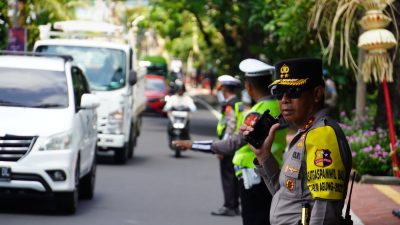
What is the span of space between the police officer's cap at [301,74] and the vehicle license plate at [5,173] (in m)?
6.72

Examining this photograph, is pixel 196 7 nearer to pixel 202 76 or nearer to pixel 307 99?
pixel 307 99

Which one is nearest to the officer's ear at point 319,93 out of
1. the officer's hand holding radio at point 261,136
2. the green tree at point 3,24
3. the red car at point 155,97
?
the officer's hand holding radio at point 261,136

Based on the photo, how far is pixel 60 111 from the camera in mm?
12133

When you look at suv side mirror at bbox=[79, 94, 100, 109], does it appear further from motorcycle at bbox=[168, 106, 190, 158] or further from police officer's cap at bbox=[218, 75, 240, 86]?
motorcycle at bbox=[168, 106, 190, 158]

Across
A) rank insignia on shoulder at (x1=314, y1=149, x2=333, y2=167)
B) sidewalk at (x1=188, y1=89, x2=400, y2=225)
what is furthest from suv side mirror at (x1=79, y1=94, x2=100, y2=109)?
rank insignia on shoulder at (x1=314, y1=149, x2=333, y2=167)

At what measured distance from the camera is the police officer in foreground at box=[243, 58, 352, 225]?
4.87 m

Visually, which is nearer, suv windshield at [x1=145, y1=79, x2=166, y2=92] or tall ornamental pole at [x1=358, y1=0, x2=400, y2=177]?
tall ornamental pole at [x1=358, y1=0, x2=400, y2=177]

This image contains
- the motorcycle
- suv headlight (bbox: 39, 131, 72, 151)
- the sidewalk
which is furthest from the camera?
the motorcycle

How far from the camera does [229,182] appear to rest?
40.8ft

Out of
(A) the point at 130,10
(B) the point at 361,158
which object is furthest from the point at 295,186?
(A) the point at 130,10

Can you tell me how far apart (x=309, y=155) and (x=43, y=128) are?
7.07 m

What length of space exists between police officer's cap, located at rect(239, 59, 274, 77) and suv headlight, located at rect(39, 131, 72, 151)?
4413 millimetres

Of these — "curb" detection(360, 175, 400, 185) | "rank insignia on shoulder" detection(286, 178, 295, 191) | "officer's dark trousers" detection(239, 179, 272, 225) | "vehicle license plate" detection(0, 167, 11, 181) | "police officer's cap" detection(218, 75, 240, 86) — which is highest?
"rank insignia on shoulder" detection(286, 178, 295, 191)

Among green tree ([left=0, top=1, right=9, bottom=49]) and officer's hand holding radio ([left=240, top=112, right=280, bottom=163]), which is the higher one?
officer's hand holding radio ([left=240, top=112, right=280, bottom=163])
